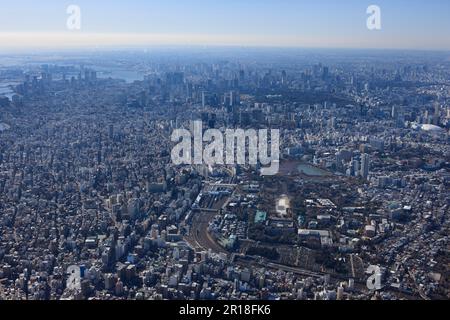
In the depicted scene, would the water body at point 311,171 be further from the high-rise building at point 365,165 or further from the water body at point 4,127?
the water body at point 4,127

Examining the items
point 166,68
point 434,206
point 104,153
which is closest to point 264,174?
point 434,206

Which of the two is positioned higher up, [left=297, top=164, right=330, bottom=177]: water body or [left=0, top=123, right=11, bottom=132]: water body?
[left=0, top=123, right=11, bottom=132]: water body

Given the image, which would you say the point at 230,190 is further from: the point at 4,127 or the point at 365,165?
the point at 4,127
